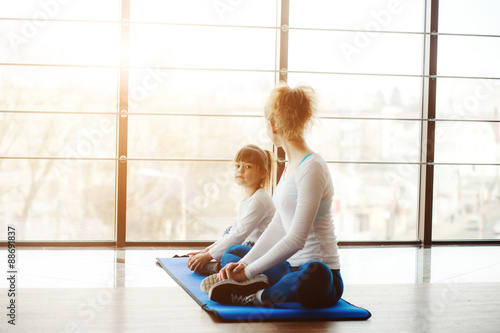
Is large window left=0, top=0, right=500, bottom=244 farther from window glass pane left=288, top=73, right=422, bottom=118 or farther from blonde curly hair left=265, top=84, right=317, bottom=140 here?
blonde curly hair left=265, top=84, right=317, bottom=140

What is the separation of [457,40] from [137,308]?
11.5 feet

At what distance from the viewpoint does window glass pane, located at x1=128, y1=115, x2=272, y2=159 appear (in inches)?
184

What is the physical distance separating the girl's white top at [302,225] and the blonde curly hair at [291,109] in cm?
14

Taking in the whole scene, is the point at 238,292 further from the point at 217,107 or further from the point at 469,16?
the point at 469,16

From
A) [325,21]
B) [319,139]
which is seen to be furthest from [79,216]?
[325,21]

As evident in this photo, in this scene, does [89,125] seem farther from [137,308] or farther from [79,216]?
[137,308]

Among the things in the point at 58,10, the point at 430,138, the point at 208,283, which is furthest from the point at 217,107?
the point at 208,283

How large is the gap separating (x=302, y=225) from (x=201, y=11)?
9.38ft

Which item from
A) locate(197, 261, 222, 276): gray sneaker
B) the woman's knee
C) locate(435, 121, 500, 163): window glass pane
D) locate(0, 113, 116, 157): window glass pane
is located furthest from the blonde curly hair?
locate(435, 121, 500, 163): window glass pane

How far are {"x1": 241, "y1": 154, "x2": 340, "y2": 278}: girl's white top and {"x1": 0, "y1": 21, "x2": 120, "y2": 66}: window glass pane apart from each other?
253cm

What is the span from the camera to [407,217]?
5023 millimetres

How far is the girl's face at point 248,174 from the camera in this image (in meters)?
3.17

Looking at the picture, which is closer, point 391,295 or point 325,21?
point 391,295

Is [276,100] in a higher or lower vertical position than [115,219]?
higher
